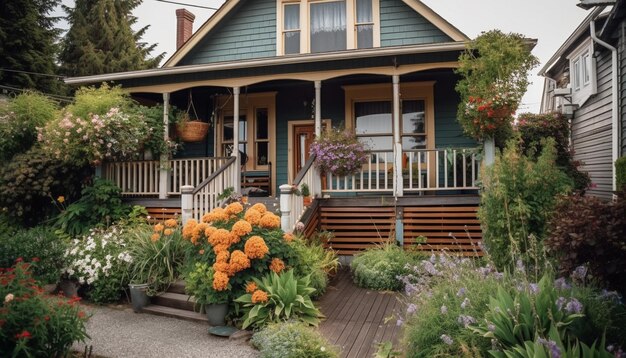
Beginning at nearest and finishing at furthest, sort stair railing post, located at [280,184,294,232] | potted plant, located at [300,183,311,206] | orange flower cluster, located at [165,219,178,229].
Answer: orange flower cluster, located at [165,219,178,229], stair railing post, located at [280,184,294,232], potted plant, located at [300,183,311,206]

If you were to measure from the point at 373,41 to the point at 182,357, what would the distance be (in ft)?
30.5

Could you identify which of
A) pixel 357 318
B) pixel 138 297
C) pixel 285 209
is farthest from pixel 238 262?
pixel 285 209

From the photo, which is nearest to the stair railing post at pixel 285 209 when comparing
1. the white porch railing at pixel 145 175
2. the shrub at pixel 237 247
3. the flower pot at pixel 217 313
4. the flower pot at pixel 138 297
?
the shrub at pixel 237 247

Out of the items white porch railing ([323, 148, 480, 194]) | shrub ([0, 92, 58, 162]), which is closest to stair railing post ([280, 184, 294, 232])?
white porch railing ([323, 148, 480, 194])

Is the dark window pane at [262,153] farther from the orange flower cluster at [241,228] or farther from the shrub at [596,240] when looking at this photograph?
the shrub at [596,240]

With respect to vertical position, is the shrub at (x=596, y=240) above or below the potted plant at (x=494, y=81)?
below

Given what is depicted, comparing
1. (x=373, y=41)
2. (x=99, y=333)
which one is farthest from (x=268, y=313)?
(x=373, y=41)

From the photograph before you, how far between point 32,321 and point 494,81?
7.89m

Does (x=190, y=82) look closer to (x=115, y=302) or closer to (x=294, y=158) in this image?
(x=294, y=158)

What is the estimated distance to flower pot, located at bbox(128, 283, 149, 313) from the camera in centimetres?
622

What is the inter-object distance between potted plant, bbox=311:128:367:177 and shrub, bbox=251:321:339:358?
4701 millimetres

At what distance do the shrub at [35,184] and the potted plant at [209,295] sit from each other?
17.6 ft

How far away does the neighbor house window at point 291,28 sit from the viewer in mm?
12094

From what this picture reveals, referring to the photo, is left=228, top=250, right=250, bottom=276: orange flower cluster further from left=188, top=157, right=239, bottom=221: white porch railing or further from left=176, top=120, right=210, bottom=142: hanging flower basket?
left=176, top=120, right=210, bottom=142: hanging flower basket
